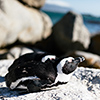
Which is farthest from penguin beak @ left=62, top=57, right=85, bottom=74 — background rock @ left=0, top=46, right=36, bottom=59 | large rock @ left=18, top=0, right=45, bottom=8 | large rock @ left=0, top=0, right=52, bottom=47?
large rock @ left=18, top=0, right=45, bottom=8

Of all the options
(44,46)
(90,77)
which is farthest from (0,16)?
(90,77)

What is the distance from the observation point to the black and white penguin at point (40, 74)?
78.6 inches

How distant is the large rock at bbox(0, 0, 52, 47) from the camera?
5.45m

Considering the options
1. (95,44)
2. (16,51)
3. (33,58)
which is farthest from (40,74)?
(95,44)

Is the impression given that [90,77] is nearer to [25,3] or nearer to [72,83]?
[72,83]

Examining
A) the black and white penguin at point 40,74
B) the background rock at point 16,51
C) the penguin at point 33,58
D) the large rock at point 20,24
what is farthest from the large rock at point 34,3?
the black and white penguin at point 40,74

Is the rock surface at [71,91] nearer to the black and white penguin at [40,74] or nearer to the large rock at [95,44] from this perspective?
the black and white penguin at [40,74]

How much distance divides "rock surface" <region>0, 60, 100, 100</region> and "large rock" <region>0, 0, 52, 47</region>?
302cm

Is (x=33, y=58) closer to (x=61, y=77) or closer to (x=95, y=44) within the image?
(x=61, y=77)

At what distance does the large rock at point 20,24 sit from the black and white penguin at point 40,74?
11.5 feet

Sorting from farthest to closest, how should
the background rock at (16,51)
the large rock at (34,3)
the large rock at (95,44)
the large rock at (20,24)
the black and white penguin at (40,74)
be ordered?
the large rock at (95,44) < the large rock at (34,3) < the large rock at (20,24) < the background rock at (16,51) < the black and white penguin at (40,74)

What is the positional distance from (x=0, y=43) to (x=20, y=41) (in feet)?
2.39

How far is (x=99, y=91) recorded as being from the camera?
2.31 m

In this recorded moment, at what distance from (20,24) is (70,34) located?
151cm
